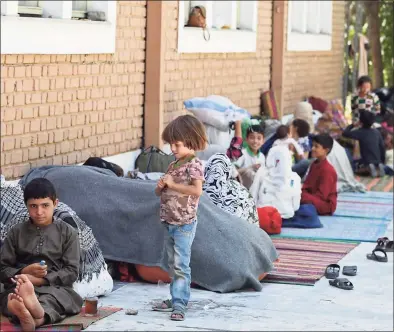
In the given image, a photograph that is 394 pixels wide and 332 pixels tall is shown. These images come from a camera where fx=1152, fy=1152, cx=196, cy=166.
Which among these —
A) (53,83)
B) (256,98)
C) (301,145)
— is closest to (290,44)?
(256,98)

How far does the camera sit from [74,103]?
9.86 meters

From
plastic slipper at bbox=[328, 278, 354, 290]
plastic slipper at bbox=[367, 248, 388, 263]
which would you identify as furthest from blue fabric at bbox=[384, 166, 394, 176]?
plastic slipper at bbox=[328, 278, 354, 290]

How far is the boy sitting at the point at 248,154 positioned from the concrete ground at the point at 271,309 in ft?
8.38

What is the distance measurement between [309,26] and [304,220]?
357 inches

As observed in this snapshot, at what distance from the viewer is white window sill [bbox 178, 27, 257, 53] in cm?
1240

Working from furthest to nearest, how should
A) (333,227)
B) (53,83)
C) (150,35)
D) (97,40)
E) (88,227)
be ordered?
1. (150,35)
2. (333,227)
3. (97,40)
4. (53,83)
5. (88,227)

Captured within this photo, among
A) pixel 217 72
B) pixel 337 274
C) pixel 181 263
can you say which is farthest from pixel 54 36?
pixel 217 72

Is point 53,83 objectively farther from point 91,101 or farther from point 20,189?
point 20,189

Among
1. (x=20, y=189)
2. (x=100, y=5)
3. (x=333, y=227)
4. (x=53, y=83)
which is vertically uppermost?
(x=100, y=5)

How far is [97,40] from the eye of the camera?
33.2 ft

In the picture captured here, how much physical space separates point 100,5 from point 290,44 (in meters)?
7.02

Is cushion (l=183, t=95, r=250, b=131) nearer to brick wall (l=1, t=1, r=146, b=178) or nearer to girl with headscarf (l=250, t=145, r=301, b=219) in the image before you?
brick wall (l=1, t=1, r=146, b=178)

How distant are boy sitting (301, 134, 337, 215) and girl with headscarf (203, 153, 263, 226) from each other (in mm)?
2392

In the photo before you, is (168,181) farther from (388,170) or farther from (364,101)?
(364,101)
